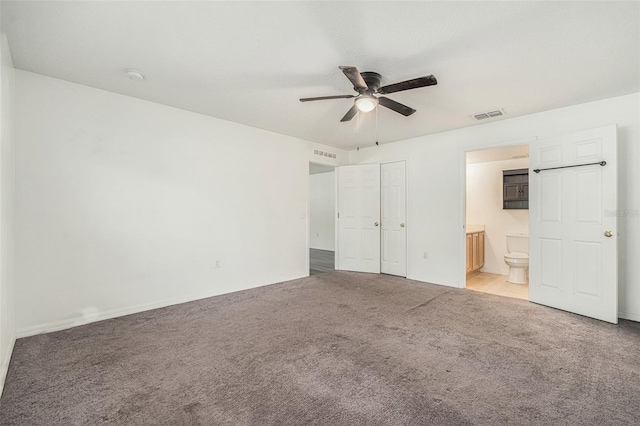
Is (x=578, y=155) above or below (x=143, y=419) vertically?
above

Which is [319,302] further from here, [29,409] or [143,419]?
[29,409]

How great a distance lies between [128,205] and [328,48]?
111 inches

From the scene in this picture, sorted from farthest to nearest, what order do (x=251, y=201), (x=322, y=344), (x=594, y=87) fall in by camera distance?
1. (x=251, y=201)
2. (x=594, y=87)
3. (x=322, y=344)

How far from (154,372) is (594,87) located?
197 inches

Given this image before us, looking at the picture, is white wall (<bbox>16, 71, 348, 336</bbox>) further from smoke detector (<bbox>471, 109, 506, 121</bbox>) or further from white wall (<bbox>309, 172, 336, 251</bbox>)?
white wall (<bbox>309, 172, 336, 251</bbox>)

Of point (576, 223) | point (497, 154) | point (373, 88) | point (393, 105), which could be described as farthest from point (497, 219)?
point (373, 88)

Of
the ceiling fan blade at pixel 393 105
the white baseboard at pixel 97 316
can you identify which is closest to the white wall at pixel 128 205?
the white baseboard at pixel 97 316

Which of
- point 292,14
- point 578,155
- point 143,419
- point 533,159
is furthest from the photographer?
point 533,159

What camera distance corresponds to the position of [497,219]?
5.73 m

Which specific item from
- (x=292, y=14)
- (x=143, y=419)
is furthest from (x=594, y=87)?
(x=143, y=419)

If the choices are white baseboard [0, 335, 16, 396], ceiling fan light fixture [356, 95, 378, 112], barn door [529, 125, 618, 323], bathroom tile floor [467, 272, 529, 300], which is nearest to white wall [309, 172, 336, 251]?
bathroom tile floor [467, 272, 529, 300]

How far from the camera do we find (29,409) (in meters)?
1.76

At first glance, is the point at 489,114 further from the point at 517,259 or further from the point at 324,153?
the point at 324,153

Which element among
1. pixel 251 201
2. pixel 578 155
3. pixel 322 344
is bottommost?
pixel 322 344
